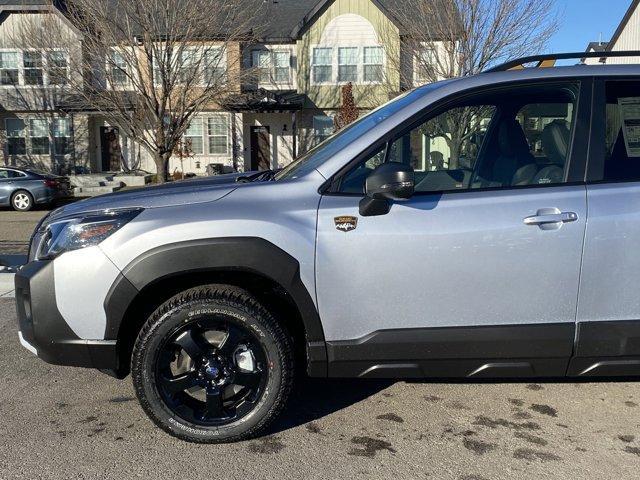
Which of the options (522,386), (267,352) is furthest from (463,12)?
(267,352)

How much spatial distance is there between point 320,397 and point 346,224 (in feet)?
4.71

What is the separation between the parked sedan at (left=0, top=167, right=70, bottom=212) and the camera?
58.8 feet

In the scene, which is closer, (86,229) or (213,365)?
(86,229)

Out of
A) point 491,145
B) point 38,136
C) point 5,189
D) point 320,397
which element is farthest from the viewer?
point 38,136

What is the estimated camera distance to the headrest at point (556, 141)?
130 inches

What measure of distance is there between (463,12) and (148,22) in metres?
7.46

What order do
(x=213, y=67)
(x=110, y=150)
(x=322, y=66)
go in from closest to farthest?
(x=213, y=67) < (x=322, y=66) < (x=110, y=150)

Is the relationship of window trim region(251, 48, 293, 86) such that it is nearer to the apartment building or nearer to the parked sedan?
the apartment building

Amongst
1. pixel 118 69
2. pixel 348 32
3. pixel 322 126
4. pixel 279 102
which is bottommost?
pixel 322 126

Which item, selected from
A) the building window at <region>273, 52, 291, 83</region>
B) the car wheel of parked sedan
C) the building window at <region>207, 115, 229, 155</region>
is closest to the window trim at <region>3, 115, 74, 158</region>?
the building window at <region>207, 115, 229, 155</region>

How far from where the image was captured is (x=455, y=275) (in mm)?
3092

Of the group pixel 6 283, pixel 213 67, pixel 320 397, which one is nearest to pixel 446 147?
pixel 320 397

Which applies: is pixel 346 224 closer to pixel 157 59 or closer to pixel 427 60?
pixel 157 59

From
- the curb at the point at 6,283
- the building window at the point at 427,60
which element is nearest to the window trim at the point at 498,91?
the curb at the point at 6,283
